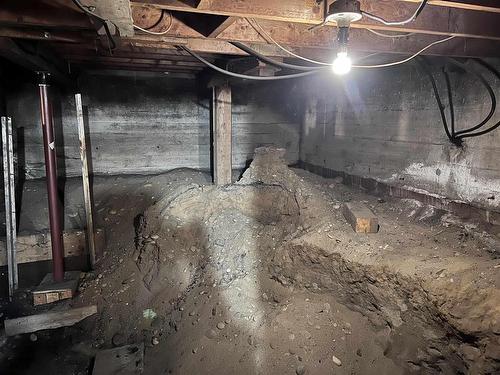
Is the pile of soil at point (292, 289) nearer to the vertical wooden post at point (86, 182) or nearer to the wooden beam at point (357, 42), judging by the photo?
the vertical wooden post at point (86, 182)

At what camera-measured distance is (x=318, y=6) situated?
182cm

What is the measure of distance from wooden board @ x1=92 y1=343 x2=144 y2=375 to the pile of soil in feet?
0.32

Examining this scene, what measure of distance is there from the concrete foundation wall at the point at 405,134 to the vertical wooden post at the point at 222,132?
1564mm

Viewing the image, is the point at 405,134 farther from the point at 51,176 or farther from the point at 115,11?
the point at 51,176

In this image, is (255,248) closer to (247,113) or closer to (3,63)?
(247,113)

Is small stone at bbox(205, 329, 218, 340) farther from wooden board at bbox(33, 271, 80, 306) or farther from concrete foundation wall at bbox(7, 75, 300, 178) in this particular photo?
concrete foundation wall at bbox(7, 75, 300, 178)

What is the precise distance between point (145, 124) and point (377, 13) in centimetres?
398

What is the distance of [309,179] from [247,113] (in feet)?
5.75

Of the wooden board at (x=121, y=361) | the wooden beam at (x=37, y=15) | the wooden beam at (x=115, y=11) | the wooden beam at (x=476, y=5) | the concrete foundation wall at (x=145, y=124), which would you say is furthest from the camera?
the concrete foundation wall at (x=145, y=124)

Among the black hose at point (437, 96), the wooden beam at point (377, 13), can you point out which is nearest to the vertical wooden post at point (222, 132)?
the black hose at point (437, 96)

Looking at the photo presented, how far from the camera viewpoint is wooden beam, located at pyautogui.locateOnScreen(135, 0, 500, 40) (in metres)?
1.70

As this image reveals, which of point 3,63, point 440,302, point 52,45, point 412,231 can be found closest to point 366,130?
point 412,231

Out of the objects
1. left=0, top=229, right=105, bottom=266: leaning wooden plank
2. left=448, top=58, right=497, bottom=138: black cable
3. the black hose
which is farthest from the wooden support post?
left=448, top=58, right=497, bottom=138: black cable

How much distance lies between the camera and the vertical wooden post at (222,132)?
4.07 meters
